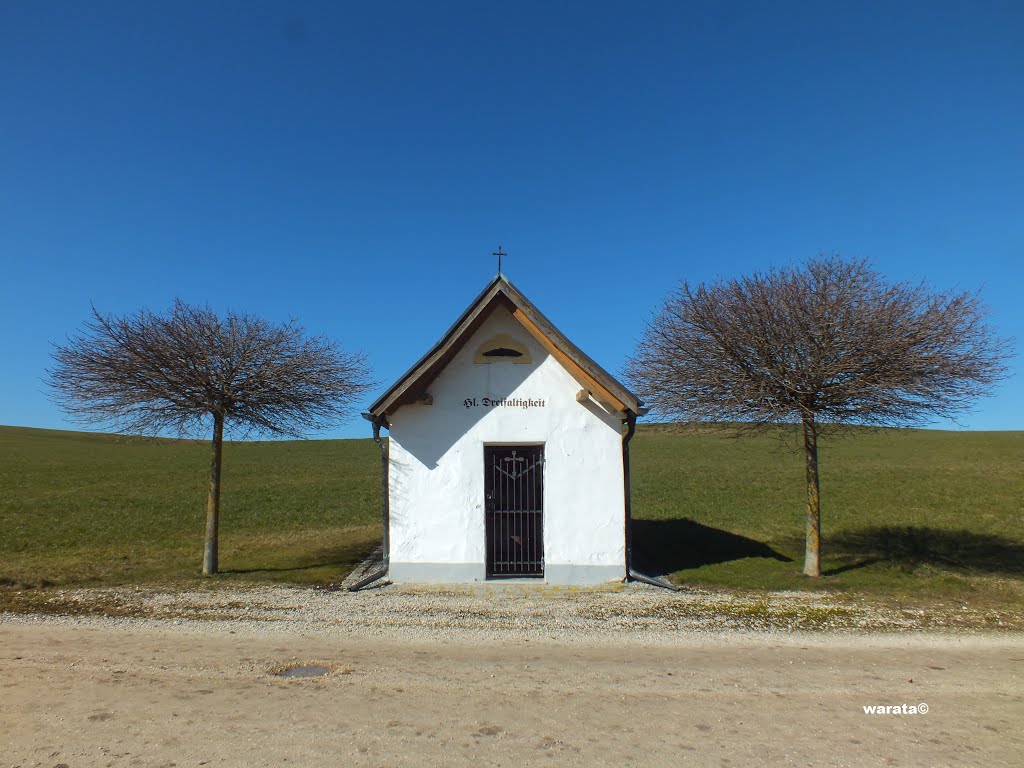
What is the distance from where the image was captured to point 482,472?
12.6 m

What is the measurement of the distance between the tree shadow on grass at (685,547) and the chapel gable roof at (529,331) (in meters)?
3.98

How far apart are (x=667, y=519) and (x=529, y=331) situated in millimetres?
13016

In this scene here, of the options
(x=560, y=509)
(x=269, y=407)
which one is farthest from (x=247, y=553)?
(x=560, y=509)

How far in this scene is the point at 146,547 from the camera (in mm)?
17375

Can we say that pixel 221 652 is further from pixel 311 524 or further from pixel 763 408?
pixel 311 524

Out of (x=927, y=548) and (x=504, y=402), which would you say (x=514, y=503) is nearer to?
(x=504, y=402)

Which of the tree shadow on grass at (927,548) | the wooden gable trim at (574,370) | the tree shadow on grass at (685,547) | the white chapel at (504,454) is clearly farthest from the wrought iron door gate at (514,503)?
the tree shadow on grass at (927,548)

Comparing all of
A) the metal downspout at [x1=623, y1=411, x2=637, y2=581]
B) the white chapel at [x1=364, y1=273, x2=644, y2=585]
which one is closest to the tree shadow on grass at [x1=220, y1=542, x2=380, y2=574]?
the white chapel at [x1=364, y1=273, x2=644, y2=585]

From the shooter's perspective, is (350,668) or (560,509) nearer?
(350,668)

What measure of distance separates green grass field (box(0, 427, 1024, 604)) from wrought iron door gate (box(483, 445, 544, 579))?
2984 mm

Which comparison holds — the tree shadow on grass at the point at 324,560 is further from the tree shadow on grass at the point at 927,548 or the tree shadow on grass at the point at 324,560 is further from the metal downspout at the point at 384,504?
the tree shadow on grass at the point at 927,548

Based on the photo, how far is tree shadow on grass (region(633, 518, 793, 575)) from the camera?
14.6 metres

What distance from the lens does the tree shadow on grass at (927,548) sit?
48.8 feet

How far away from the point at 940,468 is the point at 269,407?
39802mm
